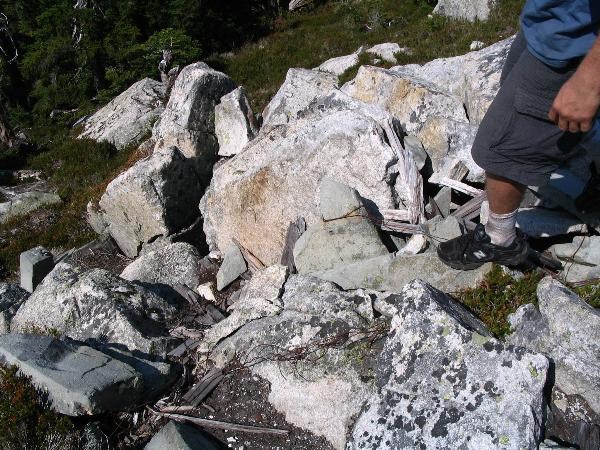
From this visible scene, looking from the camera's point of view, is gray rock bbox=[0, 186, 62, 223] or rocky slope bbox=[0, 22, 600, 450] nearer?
rocky slope bbox=[0, 22, 600, 450]

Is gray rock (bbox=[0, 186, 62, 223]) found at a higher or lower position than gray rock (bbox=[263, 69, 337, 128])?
lower

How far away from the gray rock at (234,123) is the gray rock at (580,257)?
4.99 meters

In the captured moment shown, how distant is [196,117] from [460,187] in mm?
4932

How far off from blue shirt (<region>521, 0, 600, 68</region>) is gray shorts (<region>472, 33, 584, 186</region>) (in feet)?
0.30

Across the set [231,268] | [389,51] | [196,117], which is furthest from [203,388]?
[389,51]

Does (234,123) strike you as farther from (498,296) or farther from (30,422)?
(30,422)

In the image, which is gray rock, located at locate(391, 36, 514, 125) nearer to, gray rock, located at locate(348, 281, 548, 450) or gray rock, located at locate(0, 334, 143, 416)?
gray rock, located at locate(348, 281, 548, 450)

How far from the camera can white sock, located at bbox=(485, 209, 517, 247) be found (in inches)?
172

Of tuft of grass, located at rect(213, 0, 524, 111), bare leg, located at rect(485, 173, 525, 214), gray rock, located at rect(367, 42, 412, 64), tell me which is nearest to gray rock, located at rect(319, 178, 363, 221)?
bare leg, located at rect(485, 173, 525, 214)

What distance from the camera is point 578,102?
3.25m

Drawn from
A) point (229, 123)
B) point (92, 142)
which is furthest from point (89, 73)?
point (229, 123)

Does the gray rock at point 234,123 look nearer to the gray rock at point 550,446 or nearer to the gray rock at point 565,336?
the gray rock at point 565,336

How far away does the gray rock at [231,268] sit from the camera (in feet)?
21.7

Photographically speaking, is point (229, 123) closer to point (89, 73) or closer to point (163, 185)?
point (163, 185)
